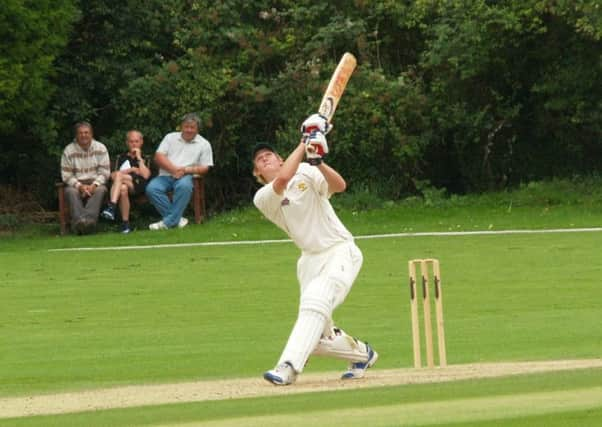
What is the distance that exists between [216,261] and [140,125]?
6.35 metres

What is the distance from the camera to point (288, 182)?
898cm

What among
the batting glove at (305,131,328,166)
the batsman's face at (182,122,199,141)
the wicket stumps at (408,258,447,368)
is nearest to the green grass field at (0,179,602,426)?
the wicket stumps at (408,258,447,368)

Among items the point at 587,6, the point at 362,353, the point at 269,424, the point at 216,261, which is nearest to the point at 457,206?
the point at 587,6

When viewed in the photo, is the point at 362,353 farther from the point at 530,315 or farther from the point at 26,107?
the point at 26,107

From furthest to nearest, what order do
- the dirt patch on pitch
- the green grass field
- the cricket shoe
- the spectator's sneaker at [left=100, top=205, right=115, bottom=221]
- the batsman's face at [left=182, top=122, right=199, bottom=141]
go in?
the batsman's face at [left=182, top=122, right=199, bottom=141], the spectator's sneaker at [left=100, top=205, right=115, bottom=221], the cricket shoe, the dirt patch on pitch, the green grass field

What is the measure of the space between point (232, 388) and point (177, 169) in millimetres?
12070

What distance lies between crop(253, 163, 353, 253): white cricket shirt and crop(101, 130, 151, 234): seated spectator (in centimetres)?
1164

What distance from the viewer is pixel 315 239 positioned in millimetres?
9016

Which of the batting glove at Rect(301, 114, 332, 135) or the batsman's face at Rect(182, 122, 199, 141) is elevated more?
the batting glove at Rect(301, 114, 332, 135)

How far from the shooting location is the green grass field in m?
7.48

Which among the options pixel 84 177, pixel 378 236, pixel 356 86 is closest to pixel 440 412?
pixel 378 236

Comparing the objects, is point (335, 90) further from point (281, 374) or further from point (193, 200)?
point (193, 200)

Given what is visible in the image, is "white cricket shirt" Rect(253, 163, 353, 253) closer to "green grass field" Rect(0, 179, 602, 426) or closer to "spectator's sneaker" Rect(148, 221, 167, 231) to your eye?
"green grass field" Rect(0, 179, 602, 426)

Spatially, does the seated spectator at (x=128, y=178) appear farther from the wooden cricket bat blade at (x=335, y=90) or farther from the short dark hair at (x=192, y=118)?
the wooden cricket bat blade at (x=335, y=90)
